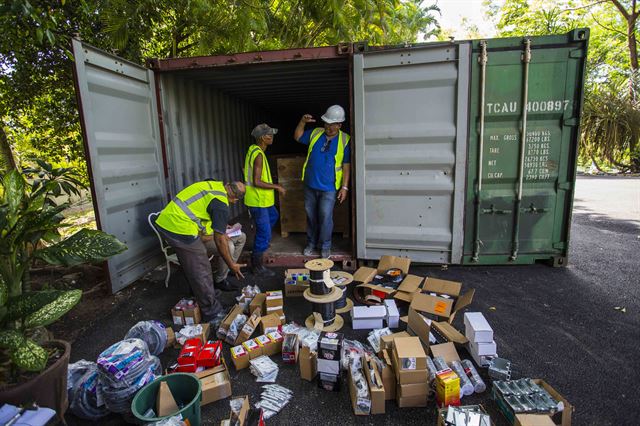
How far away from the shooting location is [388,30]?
930 centimetres

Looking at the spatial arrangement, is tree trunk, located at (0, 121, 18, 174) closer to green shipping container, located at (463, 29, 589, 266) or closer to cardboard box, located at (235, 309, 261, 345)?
cardboard box, located at (235, 309, 261, 345)

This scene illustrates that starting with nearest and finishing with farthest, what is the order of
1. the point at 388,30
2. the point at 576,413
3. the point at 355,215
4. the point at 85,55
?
the point at 576,413 < the point at 85,55 < the point at 355,215 < the point at 388,30

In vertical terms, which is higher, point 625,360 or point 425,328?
point 425,328

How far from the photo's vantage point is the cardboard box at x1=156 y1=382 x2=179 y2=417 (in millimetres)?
1963

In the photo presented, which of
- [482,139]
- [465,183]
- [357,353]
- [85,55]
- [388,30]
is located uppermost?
[388,30]

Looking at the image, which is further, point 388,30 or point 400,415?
point 388,30

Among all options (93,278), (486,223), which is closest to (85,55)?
(93,278)

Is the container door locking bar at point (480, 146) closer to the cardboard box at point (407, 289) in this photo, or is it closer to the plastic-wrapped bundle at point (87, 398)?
the cardboard box at point (407, 289)

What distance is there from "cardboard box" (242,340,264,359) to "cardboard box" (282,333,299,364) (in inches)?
7.4

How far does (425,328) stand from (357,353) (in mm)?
572

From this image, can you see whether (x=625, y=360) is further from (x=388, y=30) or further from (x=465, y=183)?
(x=388, y=30)

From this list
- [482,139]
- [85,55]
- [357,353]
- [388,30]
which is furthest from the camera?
[388,30]

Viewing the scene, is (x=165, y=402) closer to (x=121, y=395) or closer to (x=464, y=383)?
(x=121, y=395)

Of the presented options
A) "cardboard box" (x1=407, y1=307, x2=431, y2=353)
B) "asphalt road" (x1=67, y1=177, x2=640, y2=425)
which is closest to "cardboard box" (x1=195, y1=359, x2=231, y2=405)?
"asphalt road" (x1=67, y1=177, x2=640, y2=425)
